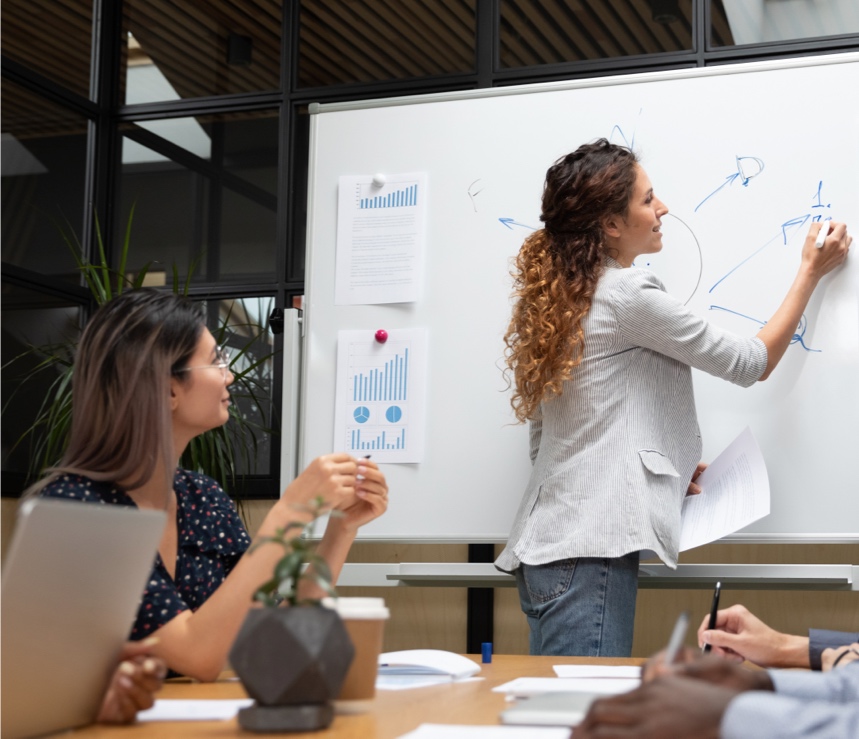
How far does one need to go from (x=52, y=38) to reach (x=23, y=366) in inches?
48.6

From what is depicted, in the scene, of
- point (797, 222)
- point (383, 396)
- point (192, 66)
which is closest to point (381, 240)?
point (383, 396)

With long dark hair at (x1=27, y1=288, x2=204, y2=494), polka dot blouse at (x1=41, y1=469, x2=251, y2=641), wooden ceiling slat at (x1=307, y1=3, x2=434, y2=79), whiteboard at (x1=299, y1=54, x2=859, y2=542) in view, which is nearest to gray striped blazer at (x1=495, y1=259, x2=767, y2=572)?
whiteboard at (x1=299, y1=54, x2=859, y2=542)

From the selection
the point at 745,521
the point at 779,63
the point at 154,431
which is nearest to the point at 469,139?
the point at 779,63

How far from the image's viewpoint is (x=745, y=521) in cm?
230

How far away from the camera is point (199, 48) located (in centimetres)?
411

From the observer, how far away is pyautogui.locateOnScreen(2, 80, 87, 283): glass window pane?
12.9 feet

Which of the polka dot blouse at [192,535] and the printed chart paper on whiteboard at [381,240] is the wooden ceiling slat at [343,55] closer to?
the printed chart paper on whiteboard at [381,240]

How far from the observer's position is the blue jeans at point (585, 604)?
7.03 feet

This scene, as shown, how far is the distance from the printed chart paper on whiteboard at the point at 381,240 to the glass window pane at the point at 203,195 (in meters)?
0.94

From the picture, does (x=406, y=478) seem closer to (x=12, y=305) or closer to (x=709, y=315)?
(x=709, y=315)

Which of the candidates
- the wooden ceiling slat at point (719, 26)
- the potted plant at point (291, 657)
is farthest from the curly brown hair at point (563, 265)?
the potted plant at point (291, 657)

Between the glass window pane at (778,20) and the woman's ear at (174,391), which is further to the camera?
the glass window pane at (778,20)

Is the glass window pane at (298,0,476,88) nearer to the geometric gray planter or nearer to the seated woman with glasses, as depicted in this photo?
the seated woman with glasses

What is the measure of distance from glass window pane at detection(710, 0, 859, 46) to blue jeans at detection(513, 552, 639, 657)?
73.6 inches
